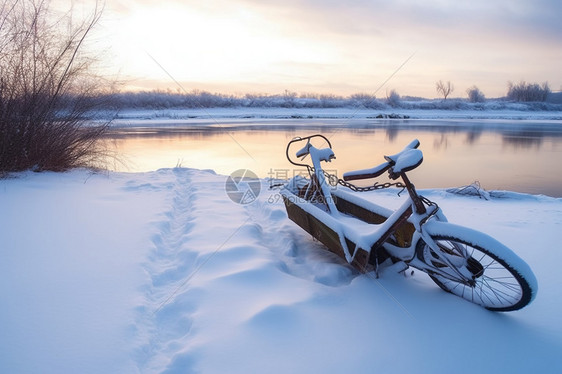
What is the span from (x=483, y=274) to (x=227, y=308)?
192 centimetres

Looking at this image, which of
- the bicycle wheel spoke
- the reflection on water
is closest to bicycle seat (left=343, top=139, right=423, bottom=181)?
the bicycle wheel spoke

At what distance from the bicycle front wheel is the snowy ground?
4.2 inches

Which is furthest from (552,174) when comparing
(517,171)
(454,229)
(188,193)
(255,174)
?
(188,193)

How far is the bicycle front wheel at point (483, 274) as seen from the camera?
2.08m

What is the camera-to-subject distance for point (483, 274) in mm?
2426

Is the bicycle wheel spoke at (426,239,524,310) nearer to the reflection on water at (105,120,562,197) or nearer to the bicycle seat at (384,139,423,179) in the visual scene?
the bicycle seat at (384,139,423,179)

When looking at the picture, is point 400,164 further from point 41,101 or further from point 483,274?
point 41,101

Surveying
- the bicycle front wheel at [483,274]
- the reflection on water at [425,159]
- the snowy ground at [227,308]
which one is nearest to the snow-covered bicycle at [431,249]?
the bicycle front wheel at [483,274]

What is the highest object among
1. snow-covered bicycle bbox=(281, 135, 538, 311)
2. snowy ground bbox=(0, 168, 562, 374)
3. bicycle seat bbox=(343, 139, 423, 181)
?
bicycle seat bbox=(343, 139, 423, 181)

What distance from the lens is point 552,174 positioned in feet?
28.3

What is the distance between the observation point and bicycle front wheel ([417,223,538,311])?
6.82 feet

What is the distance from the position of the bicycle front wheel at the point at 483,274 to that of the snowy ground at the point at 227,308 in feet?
0.35

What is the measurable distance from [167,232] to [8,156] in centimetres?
362

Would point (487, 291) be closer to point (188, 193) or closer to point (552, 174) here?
point (188, 193)
